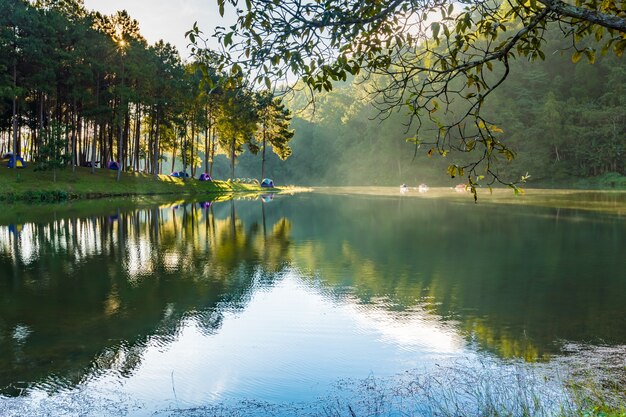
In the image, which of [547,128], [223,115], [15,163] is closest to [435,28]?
[15,163]

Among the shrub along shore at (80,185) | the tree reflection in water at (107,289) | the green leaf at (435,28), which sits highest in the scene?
the green leaf at (435,28)

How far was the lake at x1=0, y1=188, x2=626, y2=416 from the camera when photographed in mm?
8023

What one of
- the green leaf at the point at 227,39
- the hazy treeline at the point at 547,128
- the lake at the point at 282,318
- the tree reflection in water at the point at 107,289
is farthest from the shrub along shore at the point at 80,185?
the green leaf at the point at 227,39

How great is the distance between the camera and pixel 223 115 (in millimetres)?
83500

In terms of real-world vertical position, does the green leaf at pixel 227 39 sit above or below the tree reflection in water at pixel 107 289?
above

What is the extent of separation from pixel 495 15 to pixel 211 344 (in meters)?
7.21

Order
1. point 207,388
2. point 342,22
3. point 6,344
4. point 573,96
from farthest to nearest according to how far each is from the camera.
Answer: point 573,96 < point 6,344 < point 207,388 < point 342,22

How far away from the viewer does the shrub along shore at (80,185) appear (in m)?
52.5

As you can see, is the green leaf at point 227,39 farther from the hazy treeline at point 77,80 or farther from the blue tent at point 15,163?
the blue tent at point 15,163

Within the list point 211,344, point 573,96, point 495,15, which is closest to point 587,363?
point 495,15

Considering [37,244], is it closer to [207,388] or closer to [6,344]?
[6,344]

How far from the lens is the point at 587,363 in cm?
870

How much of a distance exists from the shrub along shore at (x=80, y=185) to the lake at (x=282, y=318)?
101ft

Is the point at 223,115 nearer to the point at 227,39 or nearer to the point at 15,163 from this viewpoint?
the point at 15,163
